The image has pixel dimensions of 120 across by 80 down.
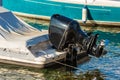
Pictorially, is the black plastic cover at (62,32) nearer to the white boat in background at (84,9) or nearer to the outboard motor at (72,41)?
the outboard motor at (72,41)

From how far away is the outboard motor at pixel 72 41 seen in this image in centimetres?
1739

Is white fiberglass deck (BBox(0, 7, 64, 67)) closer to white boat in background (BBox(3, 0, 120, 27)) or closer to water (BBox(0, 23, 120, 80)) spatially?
water (BBox(0, 23, 120, 80))

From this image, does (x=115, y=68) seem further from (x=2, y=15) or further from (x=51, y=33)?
(x=2, y=15)

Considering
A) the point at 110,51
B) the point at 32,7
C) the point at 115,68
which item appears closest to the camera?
the point at 115,68

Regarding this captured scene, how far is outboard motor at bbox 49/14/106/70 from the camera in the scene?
17.4m

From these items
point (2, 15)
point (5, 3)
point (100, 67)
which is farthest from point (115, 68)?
point (5, 3)

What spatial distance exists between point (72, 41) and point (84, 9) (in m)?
9.92

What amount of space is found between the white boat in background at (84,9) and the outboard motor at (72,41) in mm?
9571

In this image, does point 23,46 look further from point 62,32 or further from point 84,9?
point 84,9

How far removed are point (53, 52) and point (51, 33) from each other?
83 cm

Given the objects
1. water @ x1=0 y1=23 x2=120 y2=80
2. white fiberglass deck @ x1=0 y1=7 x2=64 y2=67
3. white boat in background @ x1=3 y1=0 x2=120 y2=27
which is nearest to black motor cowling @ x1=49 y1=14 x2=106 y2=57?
white fiberglass deck @ x1=0 y1=7 x2=64 y2=67

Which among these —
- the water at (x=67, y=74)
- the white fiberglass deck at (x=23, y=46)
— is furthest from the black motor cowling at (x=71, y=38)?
the water at (x=67, y=74)

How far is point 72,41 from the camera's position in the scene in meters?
17.6

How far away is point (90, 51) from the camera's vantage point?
17.5 meters
